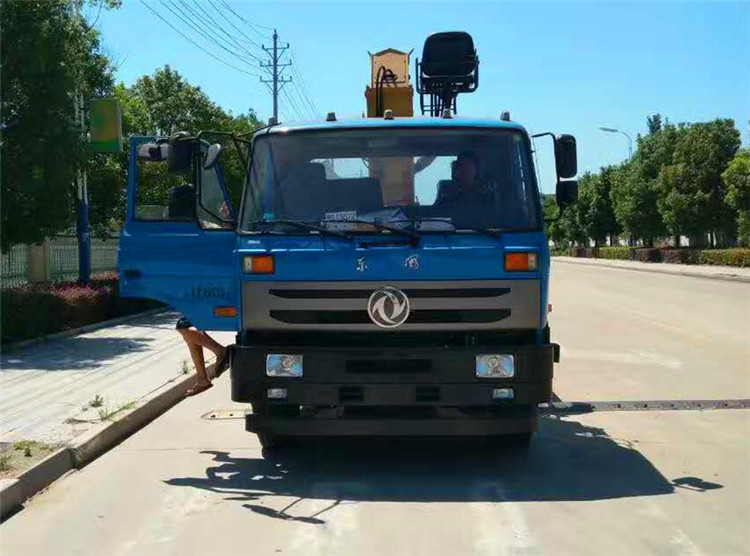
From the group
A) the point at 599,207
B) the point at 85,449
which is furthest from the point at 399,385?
the point at 599,207

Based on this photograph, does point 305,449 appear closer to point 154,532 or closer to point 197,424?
point 197,424

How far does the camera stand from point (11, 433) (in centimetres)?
707

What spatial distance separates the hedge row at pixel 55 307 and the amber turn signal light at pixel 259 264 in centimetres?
776

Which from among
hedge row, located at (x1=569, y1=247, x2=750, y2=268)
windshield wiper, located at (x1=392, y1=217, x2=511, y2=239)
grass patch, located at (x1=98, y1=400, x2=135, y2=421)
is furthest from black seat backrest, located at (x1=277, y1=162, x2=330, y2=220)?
hedge row, located at (x1=569, y1=247, x2=750, y2=268)

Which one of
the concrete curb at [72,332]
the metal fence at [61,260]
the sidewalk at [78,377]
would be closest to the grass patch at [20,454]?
the sidewalk at [78,377]

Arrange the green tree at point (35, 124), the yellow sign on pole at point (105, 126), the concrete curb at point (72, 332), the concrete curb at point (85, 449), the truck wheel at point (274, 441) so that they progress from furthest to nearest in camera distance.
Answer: the yellow sign on pole at point (105, 126)
the green tree at point (35, 124)
the concrete curb at point (72, 332)
the truck wheel at point (274, 441)
the concrete curb at point (85, 449)

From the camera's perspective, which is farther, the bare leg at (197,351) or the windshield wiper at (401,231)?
the bare leg at (197,351)

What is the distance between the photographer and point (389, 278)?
565 centimetres

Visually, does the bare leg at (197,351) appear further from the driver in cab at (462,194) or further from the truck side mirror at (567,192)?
the truck side mirror at (567,192)

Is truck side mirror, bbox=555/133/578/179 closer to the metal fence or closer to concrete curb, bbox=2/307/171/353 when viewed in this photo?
concrete curb, bbox=2/307/171/353

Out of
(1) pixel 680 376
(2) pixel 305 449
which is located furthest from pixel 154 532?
(1) pixel 680 376

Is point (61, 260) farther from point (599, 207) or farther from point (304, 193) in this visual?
point (599, 207)

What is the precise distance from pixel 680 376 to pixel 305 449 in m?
5.79

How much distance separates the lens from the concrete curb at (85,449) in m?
5.52
